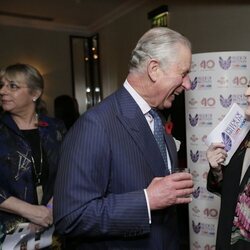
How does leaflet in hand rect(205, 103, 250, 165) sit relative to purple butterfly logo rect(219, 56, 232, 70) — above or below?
below

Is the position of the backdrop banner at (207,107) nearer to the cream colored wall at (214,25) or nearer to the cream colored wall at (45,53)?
the cream colored wall at (214,25)

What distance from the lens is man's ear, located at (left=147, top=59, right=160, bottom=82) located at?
1.28 meters

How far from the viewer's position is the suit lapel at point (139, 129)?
4.16ft

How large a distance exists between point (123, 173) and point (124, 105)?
0.25 metres

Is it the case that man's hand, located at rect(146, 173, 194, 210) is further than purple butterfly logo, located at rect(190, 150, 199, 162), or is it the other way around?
purple butterfly logo, located at rect(190, 150, 199, 162)

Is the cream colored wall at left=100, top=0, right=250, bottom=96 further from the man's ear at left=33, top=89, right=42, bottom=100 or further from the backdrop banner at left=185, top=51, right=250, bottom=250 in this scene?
the man's ear at left=33, top=89, right=42, bottom=100

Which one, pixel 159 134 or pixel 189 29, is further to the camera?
pixel 189 29

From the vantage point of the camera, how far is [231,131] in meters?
1.86

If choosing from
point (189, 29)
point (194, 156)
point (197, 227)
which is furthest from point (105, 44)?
point (197, 227)

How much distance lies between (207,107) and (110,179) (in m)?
2.04

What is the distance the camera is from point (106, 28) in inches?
295

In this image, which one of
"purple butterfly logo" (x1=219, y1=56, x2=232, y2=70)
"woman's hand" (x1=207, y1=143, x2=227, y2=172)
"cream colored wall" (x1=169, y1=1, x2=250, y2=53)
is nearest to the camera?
"woman's hand" (x1=207, y1=143, x2=227, y2=172)

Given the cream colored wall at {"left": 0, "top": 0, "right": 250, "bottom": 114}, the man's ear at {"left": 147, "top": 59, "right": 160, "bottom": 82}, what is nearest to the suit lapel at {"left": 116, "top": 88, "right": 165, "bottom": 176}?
the man's ear at {"left": 147, "top": 59, "right": 160, "bottom": 82}

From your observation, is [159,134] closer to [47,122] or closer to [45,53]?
[47,122]
